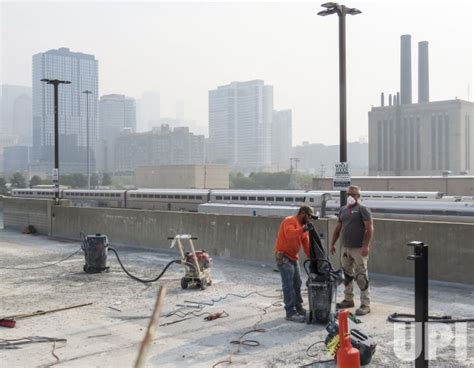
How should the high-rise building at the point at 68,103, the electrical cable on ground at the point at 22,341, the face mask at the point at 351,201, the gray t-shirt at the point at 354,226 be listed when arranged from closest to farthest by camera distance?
the electrical cable on ground at the point at 22,341 < the gray t-shirt at the point at 354,226 < the face mask at the point at 351,201 < the high-rise building at the point at 68,103

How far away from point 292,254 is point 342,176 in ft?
18.0

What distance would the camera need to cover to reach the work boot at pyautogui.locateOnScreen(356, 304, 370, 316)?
8.64m

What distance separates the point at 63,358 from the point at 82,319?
2.02m

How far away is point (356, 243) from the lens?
8797 mm

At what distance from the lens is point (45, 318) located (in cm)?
891

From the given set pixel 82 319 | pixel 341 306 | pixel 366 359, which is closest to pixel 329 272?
pixel 341 306

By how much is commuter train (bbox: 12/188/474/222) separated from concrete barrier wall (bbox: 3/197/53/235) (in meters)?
10.1

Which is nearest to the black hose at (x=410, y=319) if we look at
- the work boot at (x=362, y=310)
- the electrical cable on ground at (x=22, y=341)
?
the work boot at (x=362, y=310)

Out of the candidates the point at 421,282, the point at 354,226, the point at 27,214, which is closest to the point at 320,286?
the point at 354,226

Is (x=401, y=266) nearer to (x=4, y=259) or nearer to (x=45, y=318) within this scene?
(x=45, y=318)

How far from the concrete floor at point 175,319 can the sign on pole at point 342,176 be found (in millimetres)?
2517

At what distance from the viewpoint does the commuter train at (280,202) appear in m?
26.0

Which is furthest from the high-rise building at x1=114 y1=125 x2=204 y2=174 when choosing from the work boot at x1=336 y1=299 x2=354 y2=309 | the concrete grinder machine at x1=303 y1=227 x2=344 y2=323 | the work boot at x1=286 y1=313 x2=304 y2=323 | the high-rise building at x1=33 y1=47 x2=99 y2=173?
the concrete grinder machine at x1=303 y1=227 x2=344 y2=323

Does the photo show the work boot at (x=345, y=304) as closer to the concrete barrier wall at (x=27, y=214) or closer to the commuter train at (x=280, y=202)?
the commuter train at (x=280, y=202)
